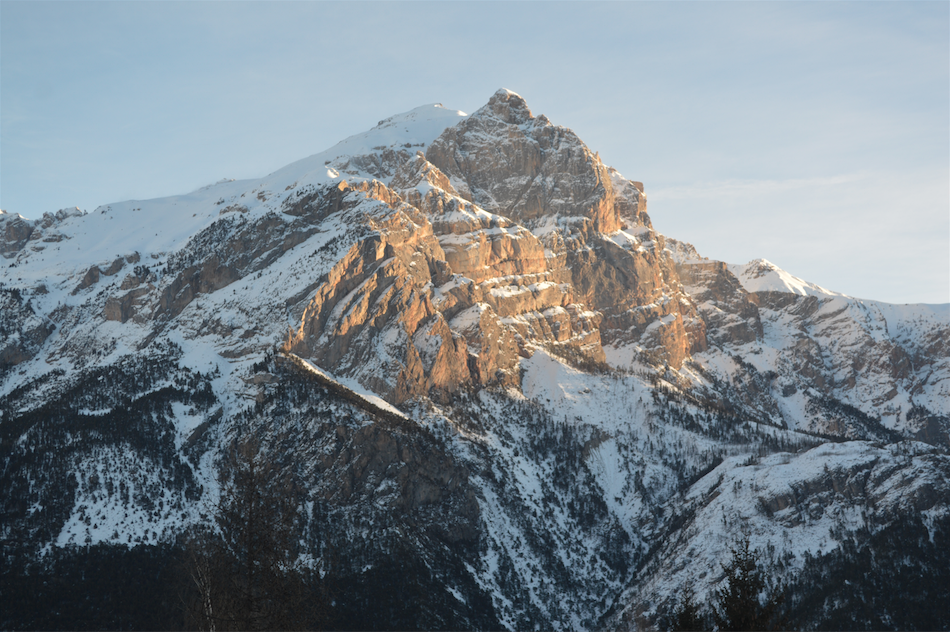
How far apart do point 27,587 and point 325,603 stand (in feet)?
510

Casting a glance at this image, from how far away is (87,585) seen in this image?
200 metres

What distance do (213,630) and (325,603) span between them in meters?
7.64

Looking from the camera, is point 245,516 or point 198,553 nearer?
point 245,516

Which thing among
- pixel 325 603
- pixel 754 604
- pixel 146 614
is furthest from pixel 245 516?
pixel 146 614

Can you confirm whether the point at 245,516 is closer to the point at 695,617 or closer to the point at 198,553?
the point at 198,553

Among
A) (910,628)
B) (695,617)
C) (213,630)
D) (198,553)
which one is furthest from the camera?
(910,628)

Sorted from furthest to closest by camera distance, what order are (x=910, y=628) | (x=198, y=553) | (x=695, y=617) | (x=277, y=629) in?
(x=910, y=628)
(x=695, y=617)
(x=198, y=553)
(x=277, y=629)

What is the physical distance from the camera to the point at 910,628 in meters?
192

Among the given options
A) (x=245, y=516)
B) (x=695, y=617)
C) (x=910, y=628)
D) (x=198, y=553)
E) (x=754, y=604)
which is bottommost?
(x=910, y=628)

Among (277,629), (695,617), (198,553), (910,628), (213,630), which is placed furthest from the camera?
(910,628)

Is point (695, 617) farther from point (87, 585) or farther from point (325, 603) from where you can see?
point (87, 585)

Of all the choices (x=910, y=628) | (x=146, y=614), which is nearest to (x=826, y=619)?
(x=910, y=628)

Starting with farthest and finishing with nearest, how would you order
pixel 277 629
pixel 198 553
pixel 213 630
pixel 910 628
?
pixel 910 628 → pixel 198 553 → pixel 213 630 → pixel 277 629

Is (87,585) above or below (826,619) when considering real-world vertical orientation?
A: above
